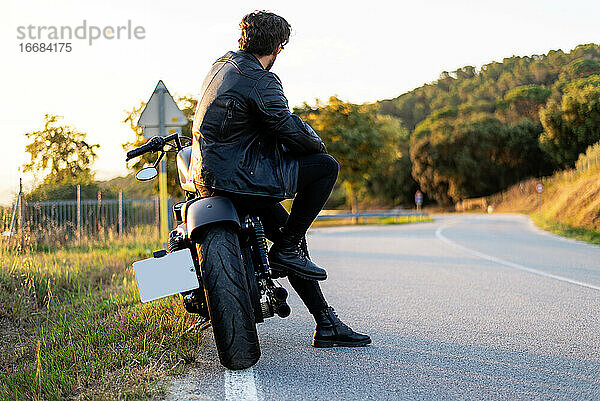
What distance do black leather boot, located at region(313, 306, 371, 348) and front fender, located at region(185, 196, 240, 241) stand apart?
3.58 feet

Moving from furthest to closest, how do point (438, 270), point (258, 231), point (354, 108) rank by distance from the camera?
point (354, 108) < point (438, 270) < point (258, 231)

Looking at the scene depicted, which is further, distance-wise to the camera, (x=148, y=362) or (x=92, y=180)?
(x=92, y=180)

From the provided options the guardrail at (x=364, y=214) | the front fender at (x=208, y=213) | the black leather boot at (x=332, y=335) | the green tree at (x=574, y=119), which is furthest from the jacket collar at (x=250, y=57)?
the guardrail at (x=364, y=214)

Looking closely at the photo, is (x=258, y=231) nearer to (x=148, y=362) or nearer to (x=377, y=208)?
(x=148, y=362)

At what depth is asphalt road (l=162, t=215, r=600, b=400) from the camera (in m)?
3.61

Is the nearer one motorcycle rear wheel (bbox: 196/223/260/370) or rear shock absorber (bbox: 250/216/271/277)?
motorcycle rear wheel (bbox: 196/223/260/370)

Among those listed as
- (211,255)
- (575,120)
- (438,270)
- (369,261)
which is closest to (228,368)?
(211,255)

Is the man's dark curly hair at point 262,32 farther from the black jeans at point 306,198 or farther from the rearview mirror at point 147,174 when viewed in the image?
the rearview mirror at point 147,174

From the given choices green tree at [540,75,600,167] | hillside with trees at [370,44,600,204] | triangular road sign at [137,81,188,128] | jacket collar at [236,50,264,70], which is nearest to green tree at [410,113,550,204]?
hillside with trees at [370,44,600,204]

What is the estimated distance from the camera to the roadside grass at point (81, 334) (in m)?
3.58

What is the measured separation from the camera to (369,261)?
1169 centimetres

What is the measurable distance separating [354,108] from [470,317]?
4270 centimetres

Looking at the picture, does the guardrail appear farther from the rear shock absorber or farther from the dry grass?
the rear shock absorber

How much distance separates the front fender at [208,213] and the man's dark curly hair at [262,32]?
3.18 ft
